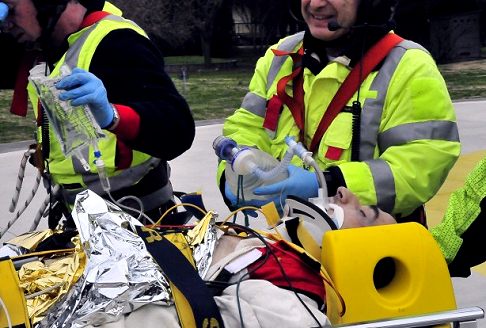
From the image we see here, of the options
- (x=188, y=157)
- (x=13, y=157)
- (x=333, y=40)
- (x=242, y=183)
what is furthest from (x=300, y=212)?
(x=13, y=157)

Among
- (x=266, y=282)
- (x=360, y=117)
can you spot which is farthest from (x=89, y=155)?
(x=266, y=282)

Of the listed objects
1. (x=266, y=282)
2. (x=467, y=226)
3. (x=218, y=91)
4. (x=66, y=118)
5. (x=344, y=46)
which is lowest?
(x=218, y=91)

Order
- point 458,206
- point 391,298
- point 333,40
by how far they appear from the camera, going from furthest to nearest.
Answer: point 333,40
point 458,206
point 391,298

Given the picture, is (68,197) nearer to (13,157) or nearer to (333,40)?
(333,40)

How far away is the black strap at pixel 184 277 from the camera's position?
171 centimetres

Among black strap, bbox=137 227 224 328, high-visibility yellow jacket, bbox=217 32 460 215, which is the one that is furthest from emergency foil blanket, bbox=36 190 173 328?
high-visibility yellow jacket, bbox=217 32 460 215

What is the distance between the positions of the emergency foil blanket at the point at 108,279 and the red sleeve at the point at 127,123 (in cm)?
52

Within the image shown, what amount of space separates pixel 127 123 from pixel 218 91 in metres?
12.1

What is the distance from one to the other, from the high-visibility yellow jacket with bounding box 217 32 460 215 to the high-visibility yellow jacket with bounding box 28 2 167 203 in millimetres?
513

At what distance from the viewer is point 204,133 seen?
30.5 ft

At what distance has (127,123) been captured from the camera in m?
2.36

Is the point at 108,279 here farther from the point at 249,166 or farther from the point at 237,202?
the point at 237,202

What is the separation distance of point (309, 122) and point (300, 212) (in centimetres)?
54

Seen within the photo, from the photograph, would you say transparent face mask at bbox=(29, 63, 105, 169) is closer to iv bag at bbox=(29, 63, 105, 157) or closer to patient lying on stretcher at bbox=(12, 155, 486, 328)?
iv bag at bbox=(29, 63, 105, 157)
